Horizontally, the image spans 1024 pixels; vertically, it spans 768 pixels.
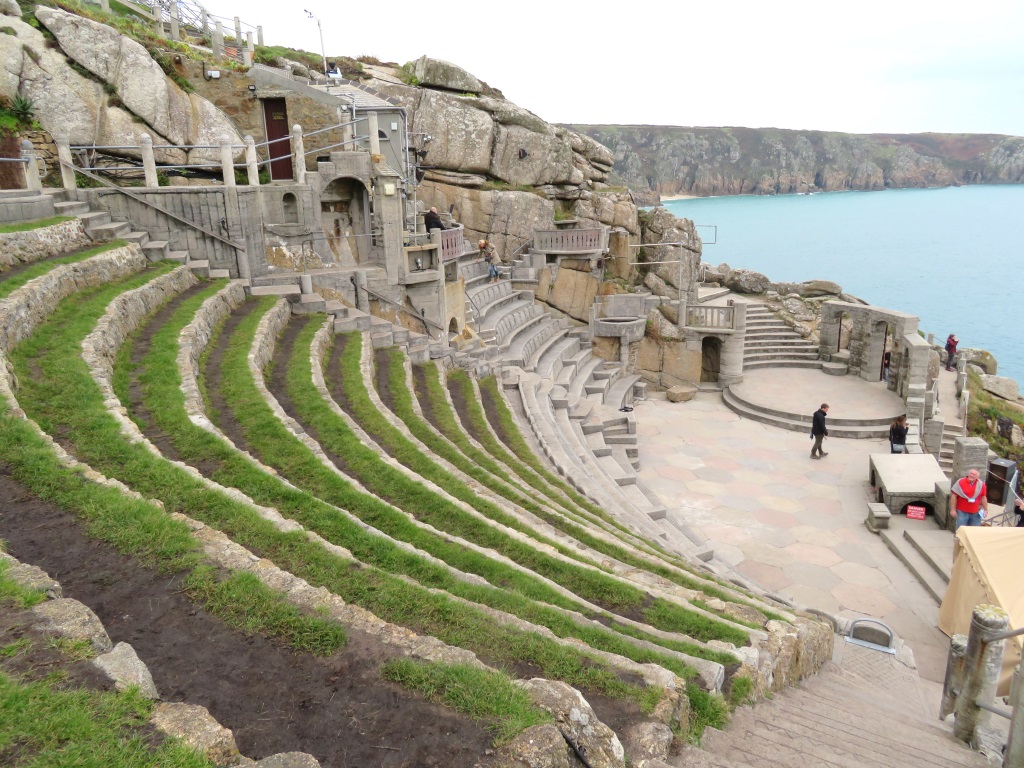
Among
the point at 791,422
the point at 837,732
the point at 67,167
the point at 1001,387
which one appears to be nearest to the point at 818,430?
the point at 791,422

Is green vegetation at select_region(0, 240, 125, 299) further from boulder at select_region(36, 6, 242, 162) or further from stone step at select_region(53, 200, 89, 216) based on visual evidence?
boulder at select_region(36, 6, 242, 162)

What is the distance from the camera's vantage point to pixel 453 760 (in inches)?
171

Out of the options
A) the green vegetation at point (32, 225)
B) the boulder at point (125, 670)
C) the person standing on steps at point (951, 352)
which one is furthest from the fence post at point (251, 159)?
the person standing on steps at point (951, 352)

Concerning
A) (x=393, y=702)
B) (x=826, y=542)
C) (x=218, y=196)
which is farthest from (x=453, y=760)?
(x=218, y=196)

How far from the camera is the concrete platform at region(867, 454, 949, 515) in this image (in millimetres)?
16156

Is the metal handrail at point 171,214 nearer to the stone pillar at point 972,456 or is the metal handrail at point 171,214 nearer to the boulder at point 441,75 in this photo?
the boulder at point 441,75

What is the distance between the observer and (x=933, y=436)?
68.4ft

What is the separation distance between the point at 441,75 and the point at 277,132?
34.8 ft

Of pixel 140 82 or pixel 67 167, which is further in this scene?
Result: pixel 140 82

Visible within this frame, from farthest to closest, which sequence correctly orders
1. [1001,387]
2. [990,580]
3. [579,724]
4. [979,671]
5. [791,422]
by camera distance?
1. [1001,387]
2. [791,422]
3. [990,580]
4. [979,671]
5. [579,724]

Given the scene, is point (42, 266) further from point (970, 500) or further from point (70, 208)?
point (970, 500)

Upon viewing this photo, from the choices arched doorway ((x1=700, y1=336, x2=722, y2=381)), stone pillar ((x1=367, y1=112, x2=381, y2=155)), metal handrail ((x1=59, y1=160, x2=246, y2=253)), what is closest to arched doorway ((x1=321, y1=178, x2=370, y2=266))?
stone pillar ((x1=367, y1=112, x2=381, y2=155))

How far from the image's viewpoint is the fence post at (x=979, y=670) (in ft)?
25.6

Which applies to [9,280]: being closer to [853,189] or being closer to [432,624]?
[432,624]
